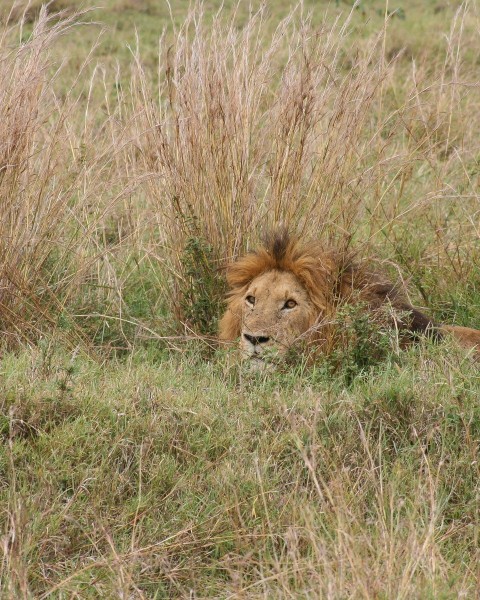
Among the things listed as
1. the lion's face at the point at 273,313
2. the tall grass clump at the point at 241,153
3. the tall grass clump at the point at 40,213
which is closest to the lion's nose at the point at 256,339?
the lion's face at the point at 273,313

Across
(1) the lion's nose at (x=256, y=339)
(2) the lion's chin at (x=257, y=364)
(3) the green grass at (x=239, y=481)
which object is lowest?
(2) the lion's chin at (x=257, y=364)

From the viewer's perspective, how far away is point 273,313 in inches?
197

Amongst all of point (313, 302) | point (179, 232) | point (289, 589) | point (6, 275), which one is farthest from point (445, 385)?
point (6, 275)

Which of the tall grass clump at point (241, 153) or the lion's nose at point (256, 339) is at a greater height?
the tall grass clump at point (241, 153)

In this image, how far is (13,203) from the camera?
552 cm

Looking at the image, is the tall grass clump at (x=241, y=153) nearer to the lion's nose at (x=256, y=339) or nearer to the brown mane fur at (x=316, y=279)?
the brown mane fur at (x=316, y=279)

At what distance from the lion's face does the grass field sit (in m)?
0.18

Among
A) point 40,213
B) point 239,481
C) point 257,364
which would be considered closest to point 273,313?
point 257,364

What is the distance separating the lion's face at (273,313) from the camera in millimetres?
4934

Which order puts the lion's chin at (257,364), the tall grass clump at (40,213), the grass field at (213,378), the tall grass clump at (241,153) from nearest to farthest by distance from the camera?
the grass field at (213,378) < the lion's chin at (257,364) < the tall grass clump at (40,213) < the tall grass clump at (241,153)

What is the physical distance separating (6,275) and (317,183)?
165cm

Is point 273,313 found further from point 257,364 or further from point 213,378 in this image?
point 213,378

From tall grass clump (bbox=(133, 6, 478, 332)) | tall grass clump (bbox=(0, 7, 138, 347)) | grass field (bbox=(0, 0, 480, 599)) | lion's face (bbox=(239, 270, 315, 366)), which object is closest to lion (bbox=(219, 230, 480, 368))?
lion's face (bbox=(239, 270, 315, 366))

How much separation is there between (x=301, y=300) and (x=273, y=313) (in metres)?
0.17
